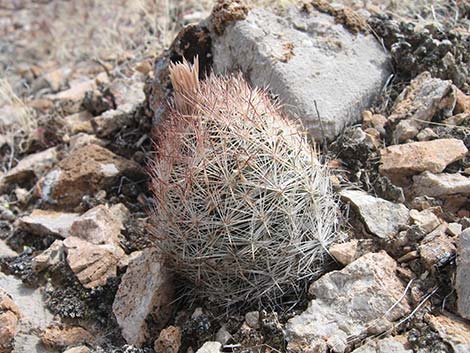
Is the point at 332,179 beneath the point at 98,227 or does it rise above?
above

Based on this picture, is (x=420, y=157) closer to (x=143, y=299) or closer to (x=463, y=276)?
(x=463, y=276)

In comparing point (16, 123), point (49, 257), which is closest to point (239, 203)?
point (49, 257)

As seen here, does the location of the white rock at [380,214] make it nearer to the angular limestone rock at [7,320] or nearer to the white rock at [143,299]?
the white rock at [143,299]

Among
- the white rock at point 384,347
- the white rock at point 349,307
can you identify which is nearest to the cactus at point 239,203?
the white rock at point 349,307

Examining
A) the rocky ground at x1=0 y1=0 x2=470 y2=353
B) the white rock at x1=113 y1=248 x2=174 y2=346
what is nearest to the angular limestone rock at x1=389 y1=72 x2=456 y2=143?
the rocky ground at x1=0 y1=0 x2=470 y2=353

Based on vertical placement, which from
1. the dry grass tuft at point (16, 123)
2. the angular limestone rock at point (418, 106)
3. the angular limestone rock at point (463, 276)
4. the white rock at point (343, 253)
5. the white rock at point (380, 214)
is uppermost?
the angular limestone rock at point (418, 106)
